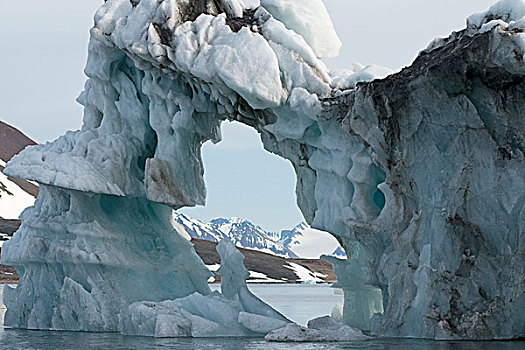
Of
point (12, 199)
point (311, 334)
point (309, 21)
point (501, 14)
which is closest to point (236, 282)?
point (311, 334)

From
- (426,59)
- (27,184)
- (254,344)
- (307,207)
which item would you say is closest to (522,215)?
(426,59)

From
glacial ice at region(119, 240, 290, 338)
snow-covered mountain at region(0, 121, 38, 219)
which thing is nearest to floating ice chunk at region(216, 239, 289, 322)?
glacial ice at region(119, 240, 290, 338)

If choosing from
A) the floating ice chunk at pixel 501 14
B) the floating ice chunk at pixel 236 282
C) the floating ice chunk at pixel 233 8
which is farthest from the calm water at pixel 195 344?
the floating ice chunk at pixel 233 8

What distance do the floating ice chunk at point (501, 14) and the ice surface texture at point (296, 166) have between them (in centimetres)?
3

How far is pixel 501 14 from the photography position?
58.9ft

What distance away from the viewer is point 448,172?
17.8 m

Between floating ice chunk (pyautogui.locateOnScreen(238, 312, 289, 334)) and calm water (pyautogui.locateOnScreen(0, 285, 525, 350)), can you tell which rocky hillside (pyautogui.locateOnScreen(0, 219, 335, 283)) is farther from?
floating ice chunk (pyautogui.locateOnScreen(238, 312, 289, 334))

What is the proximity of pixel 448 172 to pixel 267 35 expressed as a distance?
5909 mm

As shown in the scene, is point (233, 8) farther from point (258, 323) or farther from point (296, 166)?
point (258, 323)

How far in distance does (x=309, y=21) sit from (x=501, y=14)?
565 cm

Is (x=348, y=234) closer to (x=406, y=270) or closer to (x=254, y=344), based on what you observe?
(x=406, y=270)

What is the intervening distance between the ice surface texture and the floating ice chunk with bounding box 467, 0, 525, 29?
3 cm

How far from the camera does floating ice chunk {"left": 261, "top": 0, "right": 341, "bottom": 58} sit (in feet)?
72.8

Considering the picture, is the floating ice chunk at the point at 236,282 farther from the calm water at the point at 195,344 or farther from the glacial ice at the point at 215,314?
the calm water at the point at 195,344
